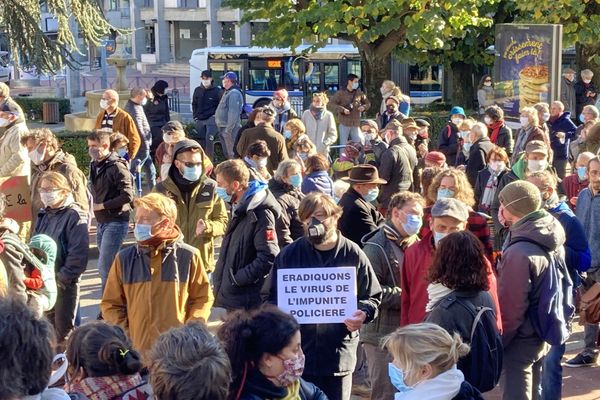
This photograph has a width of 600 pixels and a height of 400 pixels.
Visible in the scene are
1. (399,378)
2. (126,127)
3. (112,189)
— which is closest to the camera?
(399,378)

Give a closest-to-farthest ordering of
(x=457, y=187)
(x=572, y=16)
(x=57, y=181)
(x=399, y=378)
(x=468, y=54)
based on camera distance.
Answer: (x=399, y=378), (x=457, y=187), (x=57, y=181), (x=572, y=16), (x=468, y=54)

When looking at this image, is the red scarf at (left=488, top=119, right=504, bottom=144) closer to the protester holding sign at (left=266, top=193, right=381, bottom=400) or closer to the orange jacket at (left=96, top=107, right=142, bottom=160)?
the orange jacket at (left=96, top=107, right=142, bottom=160)

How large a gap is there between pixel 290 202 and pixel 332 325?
226 centimetres

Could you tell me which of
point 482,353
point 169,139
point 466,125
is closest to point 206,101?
point 466,125

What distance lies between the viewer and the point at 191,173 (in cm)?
820

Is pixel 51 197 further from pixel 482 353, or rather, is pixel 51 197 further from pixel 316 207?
pixel 482 353

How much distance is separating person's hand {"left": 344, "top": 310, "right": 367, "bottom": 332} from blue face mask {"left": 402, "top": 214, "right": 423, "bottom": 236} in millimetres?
805

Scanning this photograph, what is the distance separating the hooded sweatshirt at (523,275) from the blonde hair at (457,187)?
4.37 feet

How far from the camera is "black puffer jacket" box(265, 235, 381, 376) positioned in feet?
20.0

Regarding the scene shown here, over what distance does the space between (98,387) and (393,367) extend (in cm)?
129

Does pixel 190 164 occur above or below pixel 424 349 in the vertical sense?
above

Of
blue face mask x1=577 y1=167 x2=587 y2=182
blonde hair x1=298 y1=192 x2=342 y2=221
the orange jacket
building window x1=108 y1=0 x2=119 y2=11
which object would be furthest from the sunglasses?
building window x1=108 y1=0 x2=119 y2=11

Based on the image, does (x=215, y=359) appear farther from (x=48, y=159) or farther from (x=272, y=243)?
(x=48, y=159)

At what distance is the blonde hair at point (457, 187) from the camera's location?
306 inches
